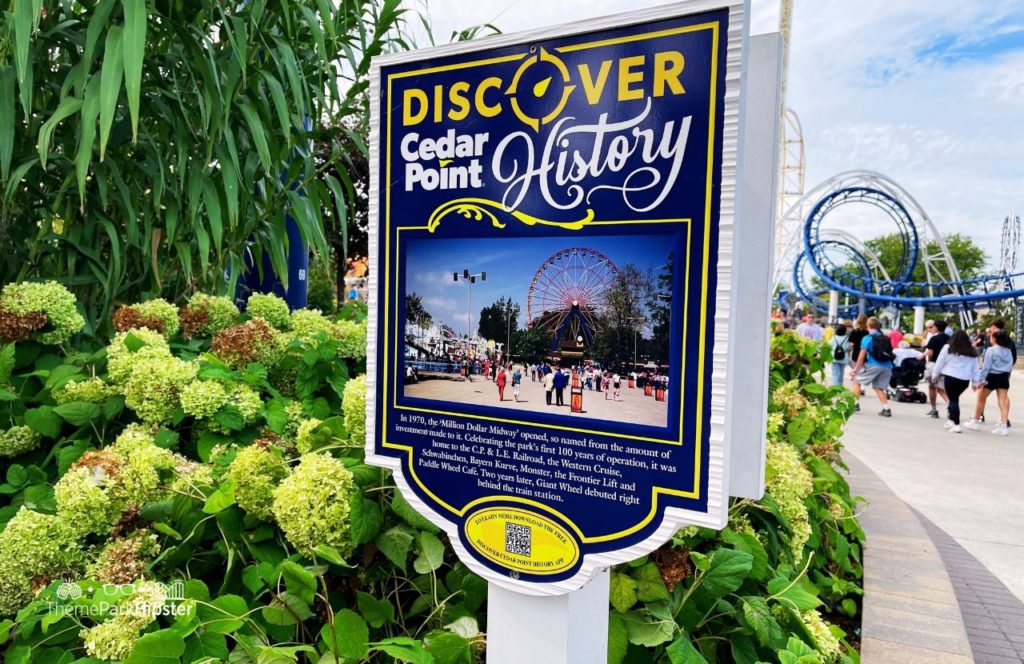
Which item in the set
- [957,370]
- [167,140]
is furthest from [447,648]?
[957,370]

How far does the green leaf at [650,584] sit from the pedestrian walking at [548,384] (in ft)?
2.31

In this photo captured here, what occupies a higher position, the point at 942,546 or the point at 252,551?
the point at 252,551

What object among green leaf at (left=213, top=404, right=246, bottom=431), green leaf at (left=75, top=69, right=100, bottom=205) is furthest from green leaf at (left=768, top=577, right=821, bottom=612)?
green leaf at (left=75, top=69, right=100, bottom=205)

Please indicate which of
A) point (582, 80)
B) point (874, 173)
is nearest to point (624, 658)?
point (582, 80)

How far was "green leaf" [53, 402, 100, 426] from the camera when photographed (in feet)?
7.15

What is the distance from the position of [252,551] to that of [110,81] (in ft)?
5.31

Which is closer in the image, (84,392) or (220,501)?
(220,501)

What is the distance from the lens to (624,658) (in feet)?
5.49

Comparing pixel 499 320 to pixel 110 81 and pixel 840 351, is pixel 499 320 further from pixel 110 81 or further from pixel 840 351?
pixel 840 351

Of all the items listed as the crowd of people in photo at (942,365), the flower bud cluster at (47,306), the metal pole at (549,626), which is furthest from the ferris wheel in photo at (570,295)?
the crowd of people in photo at (942,365)

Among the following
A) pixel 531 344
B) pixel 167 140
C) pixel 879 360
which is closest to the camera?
pixel 531 344

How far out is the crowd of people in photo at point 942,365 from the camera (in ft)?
26.8

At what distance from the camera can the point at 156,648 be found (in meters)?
1.27

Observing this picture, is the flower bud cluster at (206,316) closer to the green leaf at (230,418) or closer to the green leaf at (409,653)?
the green leaf at (230,418)
